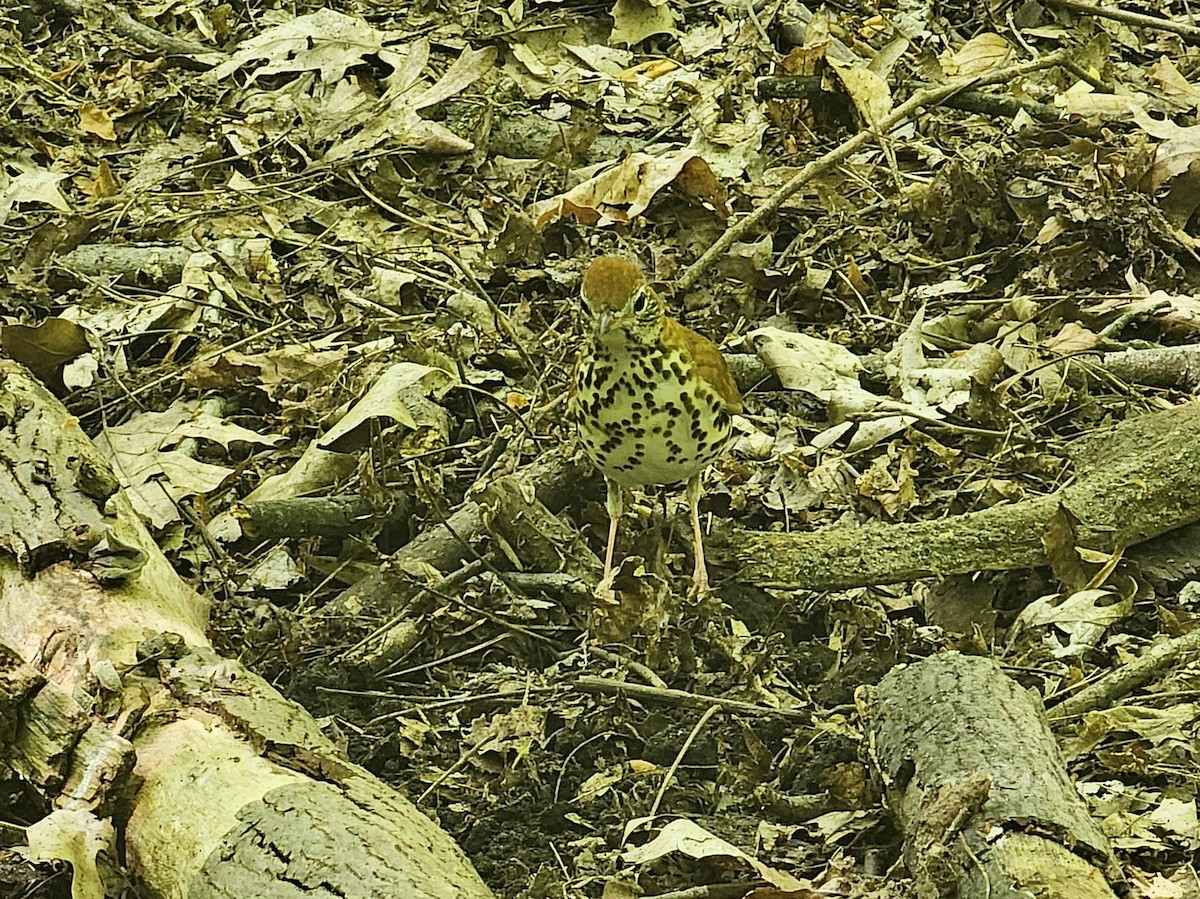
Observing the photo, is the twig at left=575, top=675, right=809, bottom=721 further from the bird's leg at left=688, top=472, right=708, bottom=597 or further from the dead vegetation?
the bird's leg at left=688, top=472, right=708, bottom=597

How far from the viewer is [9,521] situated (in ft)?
11.2

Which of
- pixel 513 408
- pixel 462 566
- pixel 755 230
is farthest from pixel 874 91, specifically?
pixel 462 566

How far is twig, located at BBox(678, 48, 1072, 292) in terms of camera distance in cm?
557

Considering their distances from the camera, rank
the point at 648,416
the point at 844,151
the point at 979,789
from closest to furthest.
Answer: the point at 979,789, the point at 648,416, the point at 844,151

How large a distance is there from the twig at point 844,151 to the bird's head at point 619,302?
1.80 m

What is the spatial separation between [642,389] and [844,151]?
238 cm

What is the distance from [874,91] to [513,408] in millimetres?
2546

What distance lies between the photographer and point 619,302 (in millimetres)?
3727

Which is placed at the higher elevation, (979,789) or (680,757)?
(979,789)

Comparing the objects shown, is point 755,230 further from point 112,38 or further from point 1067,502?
point 112,38

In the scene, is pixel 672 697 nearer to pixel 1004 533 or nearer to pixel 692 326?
pixel 1004 533

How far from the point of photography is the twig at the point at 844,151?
557 centimetres

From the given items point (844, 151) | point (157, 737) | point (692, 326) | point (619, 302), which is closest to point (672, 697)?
point (619, 302)

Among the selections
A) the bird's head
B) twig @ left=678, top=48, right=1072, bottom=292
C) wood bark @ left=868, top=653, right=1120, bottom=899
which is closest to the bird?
the bird's head
